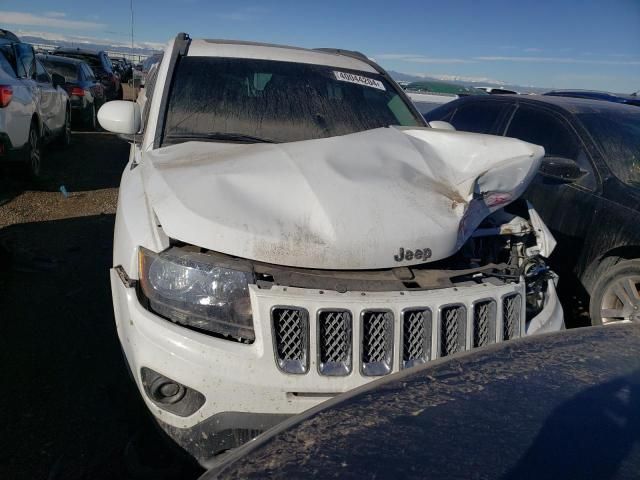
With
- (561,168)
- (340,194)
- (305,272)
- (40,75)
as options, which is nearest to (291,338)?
(305,272)

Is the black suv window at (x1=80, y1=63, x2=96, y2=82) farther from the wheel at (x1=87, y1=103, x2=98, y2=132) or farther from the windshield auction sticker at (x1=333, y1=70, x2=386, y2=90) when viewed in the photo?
the windshield auction sticker at (x1=333, y1=70, x2=386, y2=90)

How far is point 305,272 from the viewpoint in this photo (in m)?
2.09

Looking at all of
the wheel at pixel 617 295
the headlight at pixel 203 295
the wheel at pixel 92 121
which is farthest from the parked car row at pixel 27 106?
the wheel at pixel 617 295

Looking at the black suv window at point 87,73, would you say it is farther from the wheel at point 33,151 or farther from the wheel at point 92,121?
the wheel at point 33,151

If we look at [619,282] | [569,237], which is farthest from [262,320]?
[569,237]

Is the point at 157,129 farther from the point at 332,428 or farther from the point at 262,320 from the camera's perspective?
the point at 332,428

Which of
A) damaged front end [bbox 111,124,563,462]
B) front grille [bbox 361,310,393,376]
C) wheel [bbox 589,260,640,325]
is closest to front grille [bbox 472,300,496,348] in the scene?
damaged front end [bbox 111,124,563,462]

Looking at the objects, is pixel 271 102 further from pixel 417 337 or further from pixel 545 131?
pixel 545 131

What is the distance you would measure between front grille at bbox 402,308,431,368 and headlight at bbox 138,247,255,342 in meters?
0.56

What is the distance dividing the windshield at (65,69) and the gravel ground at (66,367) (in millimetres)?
7948

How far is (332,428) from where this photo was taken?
45.8 inches

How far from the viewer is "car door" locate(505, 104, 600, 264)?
4.00 metres

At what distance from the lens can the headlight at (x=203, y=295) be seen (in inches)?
79.3

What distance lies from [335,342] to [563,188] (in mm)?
2983
